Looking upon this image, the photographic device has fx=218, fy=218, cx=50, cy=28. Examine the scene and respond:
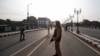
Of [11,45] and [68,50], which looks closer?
[68,50]

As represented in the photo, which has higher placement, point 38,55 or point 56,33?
point 56,33

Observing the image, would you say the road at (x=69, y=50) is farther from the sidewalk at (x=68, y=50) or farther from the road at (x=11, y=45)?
the road at (x=11, y=45)

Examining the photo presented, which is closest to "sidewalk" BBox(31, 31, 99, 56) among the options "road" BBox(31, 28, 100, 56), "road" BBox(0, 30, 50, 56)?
"road" BBox(31, 28, 100, 56)

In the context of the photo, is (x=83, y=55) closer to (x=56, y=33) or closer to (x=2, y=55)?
(x=56, y=33)

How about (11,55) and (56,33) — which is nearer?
(56,33)

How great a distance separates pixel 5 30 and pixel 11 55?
40.2 m

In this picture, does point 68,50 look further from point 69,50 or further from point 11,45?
point 11,45

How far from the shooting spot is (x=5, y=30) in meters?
51.8

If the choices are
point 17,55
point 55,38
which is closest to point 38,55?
point 17,55

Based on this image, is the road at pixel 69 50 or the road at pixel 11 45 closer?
the road at pixel 69 50

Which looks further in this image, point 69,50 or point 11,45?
point 11,45

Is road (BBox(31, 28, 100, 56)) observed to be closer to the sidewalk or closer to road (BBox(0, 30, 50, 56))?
the sidewalk

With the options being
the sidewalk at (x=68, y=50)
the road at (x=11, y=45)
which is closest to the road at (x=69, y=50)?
the sidewalk at (x=68, y=50)

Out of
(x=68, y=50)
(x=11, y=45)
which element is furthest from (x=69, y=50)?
(x=11, y=45)
